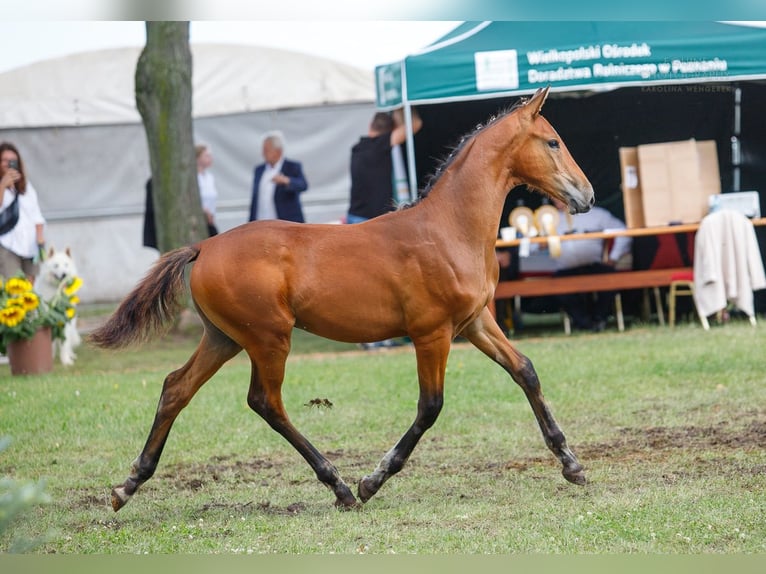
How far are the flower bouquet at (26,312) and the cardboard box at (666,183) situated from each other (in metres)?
6.29

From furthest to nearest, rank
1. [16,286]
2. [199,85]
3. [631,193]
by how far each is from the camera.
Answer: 1. [199,85]
2. [631,193]
3. [16,286]

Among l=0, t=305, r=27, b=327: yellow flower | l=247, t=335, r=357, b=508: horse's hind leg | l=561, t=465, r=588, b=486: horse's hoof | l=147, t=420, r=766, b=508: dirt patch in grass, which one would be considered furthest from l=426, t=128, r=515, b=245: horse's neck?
l=0, t=305, r=27, b=327: yellow flower

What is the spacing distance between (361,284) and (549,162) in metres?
1.19

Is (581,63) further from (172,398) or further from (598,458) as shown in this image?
(172,398)

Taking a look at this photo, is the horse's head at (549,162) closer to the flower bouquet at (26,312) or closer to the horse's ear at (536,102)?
the horse's ear at (536,102)

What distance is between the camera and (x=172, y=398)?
5.91 metres

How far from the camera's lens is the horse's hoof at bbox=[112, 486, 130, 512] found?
5.83 meters

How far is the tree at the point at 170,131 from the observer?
44.4 feet

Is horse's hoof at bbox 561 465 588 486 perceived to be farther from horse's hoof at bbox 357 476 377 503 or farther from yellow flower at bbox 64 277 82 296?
yellow flower at bbox 64 277 82 296

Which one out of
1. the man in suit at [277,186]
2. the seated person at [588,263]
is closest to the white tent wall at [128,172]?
Answer: the man in suit at [277,186]

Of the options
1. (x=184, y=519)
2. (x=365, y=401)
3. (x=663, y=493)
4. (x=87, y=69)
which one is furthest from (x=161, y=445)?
(x=87, y=69)

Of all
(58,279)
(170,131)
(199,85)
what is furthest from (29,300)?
(199,85)

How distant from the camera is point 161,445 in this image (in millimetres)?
5906

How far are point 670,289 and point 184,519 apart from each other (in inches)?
338
